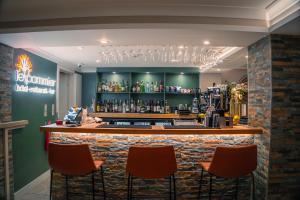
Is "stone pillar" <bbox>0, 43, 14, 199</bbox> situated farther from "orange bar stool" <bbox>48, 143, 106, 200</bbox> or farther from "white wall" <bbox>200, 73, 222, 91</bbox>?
"white wall" <bbox>200, 73, 222, 91</bbox>

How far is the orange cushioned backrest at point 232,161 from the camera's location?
6.66 ft

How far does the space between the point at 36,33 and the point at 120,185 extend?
7.36 feet

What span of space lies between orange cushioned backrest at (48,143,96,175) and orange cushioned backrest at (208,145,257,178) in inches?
51.3

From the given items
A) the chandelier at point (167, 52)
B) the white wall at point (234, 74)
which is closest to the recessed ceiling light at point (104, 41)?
the chandelier at point (167, 52)

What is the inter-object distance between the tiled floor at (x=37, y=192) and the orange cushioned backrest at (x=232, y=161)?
254 cm

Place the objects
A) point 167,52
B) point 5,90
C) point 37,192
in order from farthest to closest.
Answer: point 167,52
point 37,192
point 5,90

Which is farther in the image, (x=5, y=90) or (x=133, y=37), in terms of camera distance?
(x=5, y=90)

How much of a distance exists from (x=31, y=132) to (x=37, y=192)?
1032 mm

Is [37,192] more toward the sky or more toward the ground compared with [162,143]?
more toward the ground

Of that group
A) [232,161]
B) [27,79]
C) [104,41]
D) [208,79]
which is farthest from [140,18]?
[208,79]

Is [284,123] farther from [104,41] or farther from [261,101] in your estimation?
[104,41]

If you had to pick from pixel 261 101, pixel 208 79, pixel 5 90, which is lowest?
pixel 261 101

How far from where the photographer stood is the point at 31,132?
3586mm

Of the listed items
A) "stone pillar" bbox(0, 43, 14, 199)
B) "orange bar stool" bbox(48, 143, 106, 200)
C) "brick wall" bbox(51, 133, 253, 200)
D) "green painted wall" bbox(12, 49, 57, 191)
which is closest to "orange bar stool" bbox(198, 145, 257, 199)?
"brick wall" bbox(51, 133, 253, 200)
